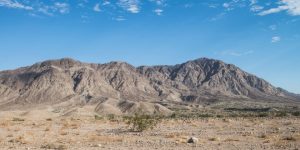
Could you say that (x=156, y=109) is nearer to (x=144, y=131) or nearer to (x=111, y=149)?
(x=144, y=131)

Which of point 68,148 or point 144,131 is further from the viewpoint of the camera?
point 144,131

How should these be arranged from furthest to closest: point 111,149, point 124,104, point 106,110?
point 124,104 < point 106,110 < point 111,149

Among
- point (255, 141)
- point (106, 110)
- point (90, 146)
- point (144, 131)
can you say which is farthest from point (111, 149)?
point (106, 110)

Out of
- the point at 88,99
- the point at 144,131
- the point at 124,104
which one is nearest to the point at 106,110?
the point at 124,104

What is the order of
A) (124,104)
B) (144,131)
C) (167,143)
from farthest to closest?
1. (124,104)
2. (144,131)
3. (167,143)

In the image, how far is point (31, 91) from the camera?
650ft

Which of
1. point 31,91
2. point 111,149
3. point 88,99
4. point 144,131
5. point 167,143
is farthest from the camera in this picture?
point 31,91

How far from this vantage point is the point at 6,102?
187 m

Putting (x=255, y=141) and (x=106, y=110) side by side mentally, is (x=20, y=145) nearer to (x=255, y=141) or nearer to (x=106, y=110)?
(x=255, y=141)

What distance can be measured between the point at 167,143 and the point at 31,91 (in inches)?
7149

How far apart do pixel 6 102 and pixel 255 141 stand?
573ft

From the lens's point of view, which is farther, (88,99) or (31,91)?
(31,91)

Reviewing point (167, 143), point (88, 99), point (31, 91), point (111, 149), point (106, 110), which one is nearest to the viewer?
point (111, 149)

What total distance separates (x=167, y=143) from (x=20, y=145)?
304 inches
